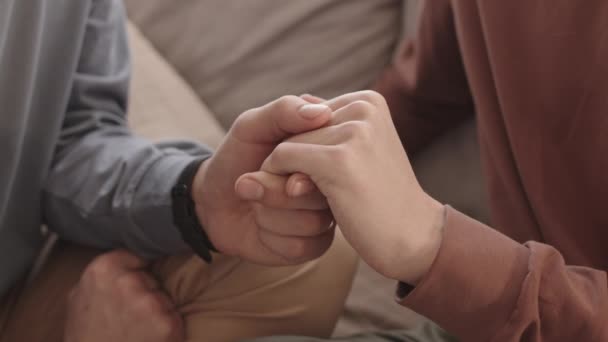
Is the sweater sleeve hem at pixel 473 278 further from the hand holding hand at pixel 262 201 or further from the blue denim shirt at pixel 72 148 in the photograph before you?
the blue denim shirt at pixel 72 148

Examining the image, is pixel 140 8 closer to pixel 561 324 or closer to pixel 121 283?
pixel 121 283

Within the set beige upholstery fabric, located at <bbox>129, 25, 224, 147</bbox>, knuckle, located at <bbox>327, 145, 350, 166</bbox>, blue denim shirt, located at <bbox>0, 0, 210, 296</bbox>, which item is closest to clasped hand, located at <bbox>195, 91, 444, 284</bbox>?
knuckle, located at <bbox>327, 145, 350, 166</bbox>

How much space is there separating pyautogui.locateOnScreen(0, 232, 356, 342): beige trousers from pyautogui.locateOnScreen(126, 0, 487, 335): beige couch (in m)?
0.26

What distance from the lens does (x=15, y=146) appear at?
641mm

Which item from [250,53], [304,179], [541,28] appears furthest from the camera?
[250,53]

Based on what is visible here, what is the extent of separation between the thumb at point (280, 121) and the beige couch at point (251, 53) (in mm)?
352

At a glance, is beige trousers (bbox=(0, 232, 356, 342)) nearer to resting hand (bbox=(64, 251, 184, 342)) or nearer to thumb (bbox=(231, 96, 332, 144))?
resting hand (bbox=(64, 251, 184, 342))

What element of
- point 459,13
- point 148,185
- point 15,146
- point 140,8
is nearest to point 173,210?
point 148,185

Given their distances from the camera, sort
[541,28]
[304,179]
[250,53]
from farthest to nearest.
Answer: [250,53], [541,28], [304,179]

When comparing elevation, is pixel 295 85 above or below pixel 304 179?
below

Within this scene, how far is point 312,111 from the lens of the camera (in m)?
0.50

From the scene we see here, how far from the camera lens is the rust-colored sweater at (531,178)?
0.51 m

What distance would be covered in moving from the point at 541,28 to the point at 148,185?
374 mm

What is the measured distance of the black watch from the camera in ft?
2.03
